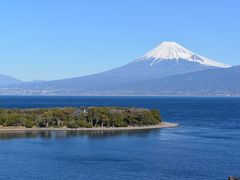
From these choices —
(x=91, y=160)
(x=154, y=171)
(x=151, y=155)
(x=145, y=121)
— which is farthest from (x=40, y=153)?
(x=145, y=121)

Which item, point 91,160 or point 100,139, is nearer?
point 91,160

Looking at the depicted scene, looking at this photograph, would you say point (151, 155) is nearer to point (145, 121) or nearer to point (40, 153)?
point (40, 153)

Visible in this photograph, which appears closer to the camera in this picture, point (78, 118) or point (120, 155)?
point (120, 155)

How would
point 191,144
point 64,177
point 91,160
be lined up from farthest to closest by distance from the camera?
point 191,144
point 91,160
point 64,177

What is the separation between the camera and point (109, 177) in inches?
2174

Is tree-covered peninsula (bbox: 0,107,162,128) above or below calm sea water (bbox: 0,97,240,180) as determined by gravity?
above

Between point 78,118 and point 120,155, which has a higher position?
point 78,118

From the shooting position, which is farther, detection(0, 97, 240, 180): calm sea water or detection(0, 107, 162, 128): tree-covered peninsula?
detection(0, 107, 162, 128): tree-covered peninsula

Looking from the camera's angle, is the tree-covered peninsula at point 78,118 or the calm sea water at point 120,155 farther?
the tree-covered peninsula at point 78,118

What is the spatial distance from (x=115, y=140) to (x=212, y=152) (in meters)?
18.1

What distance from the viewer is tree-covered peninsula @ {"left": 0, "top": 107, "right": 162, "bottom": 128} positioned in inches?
4227

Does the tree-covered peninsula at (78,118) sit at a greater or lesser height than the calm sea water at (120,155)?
greater

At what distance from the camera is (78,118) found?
111m

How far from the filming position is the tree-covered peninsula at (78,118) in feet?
352
